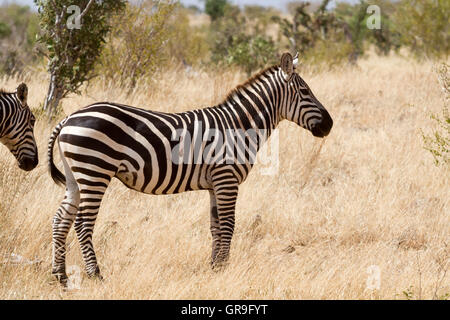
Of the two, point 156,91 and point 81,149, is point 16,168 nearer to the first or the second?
point 81,149

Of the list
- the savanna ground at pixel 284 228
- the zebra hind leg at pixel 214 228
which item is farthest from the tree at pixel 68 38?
the zebra hind leg at pixel 214 228

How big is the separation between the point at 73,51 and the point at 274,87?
5391 mm

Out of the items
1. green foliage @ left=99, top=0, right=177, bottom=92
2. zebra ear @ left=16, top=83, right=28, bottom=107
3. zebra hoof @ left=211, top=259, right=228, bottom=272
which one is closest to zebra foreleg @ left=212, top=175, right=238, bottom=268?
zebra hoof @ left=211, top=259, right=228, bottom=272

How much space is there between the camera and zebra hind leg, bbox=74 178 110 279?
496cm

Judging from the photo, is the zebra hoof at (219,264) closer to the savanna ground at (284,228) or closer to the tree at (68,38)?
the savanna ground at (284,228)

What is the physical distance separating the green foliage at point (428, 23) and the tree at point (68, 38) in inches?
438

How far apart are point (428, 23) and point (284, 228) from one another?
1373 cm

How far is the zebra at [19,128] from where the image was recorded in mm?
5973

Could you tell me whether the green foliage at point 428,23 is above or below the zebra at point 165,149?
above

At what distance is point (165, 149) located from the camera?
17.1ft

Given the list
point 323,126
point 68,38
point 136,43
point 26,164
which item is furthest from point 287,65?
point 136,43

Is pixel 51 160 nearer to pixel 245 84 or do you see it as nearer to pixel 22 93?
pixel 22 93

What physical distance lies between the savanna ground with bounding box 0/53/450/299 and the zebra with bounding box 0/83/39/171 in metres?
0.26

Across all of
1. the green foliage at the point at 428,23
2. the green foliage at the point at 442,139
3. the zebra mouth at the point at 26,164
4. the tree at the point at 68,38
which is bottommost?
the zebra mouth at the point at 26,164
